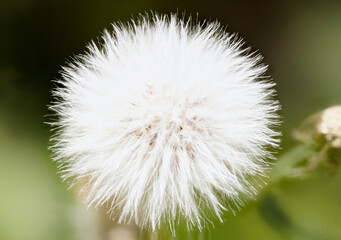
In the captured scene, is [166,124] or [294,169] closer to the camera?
[166,124]

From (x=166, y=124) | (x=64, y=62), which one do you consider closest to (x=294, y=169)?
(x=166, y=124)

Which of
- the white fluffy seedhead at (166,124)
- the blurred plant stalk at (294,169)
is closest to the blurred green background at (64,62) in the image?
the blurred plant stalk at (294,169)

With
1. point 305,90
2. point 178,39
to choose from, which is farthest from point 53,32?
point 305,90

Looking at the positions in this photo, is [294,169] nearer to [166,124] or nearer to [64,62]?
[166,124]

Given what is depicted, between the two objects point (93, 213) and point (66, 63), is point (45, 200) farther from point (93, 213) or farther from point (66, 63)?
point (66, 63)

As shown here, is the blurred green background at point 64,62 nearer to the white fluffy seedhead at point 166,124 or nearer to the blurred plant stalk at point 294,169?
the blurred plant stalk at point 294,169

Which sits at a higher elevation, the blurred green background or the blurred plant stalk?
the blurred green background

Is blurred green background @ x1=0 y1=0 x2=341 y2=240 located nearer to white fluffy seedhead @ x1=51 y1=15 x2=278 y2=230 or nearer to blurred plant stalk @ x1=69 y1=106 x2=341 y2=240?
blurred plant stalk @ x1=69 y1=106 x2=341 y2=240

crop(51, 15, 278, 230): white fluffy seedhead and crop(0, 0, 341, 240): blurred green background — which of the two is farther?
crop(0, 0, 341, 240): blurred green background

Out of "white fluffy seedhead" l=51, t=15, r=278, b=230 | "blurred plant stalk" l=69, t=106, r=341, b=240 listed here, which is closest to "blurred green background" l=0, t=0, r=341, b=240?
"blurred plant stalk" l=69, t=106, r=341, b=240
